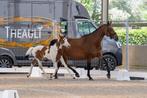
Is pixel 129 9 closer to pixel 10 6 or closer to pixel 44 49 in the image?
pixel 10 6

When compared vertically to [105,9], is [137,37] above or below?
below

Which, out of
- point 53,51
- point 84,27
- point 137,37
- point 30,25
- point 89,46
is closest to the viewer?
point 89,46

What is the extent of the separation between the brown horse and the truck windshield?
414 centimetres

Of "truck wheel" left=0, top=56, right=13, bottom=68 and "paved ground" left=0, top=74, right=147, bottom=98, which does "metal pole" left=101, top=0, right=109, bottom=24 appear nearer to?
"truck wheel" left=0, top=56, right=13, bottom=68

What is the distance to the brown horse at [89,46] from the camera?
66.5 feet

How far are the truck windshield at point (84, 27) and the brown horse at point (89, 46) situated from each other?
4.14 metres

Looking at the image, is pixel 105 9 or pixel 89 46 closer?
pixel 89 46

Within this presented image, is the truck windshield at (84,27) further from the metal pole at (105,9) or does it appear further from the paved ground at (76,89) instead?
the metal pole at (105,9)

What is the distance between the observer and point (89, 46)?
20375 millimetres

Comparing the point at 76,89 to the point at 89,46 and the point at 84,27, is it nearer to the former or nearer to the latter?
the point at 89,46

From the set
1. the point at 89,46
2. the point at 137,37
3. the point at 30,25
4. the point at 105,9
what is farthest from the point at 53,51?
the point at 105,9

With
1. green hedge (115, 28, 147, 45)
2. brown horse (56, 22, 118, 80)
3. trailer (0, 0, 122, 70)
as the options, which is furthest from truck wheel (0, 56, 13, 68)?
green hedge (115, 28, 147, 45)

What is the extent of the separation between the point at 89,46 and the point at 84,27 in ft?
15.0

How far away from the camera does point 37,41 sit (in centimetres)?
2467
